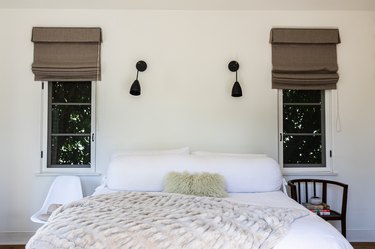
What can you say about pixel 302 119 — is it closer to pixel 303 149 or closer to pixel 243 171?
pixel 303 149

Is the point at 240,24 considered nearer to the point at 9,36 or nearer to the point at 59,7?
the point at 59,7

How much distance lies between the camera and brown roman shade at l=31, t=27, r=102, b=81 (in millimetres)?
3068

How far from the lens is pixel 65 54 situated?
121 inches

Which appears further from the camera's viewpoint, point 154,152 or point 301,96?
point 301,96

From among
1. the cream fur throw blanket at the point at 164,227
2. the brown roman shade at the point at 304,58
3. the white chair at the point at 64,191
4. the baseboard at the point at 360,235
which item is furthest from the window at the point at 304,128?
the white chair at the point at 64,191

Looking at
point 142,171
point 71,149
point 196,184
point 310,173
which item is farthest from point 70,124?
point 310,173

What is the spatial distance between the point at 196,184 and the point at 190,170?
0.23 m

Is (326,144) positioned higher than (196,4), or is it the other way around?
(196,4)

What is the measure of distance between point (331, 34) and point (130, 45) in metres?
2.12

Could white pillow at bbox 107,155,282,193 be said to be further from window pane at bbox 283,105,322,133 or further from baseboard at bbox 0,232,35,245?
baseboard at bbox 0,232,35,245

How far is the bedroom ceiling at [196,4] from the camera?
306cm

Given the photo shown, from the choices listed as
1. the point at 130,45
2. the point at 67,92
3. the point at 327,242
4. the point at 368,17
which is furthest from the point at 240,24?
the point at 327,242

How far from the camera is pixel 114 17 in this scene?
3152 millimetres

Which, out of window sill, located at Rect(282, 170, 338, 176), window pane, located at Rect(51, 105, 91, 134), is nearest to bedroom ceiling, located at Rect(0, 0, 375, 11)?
window pane, located at Rect(51, 105, 91, 134)
